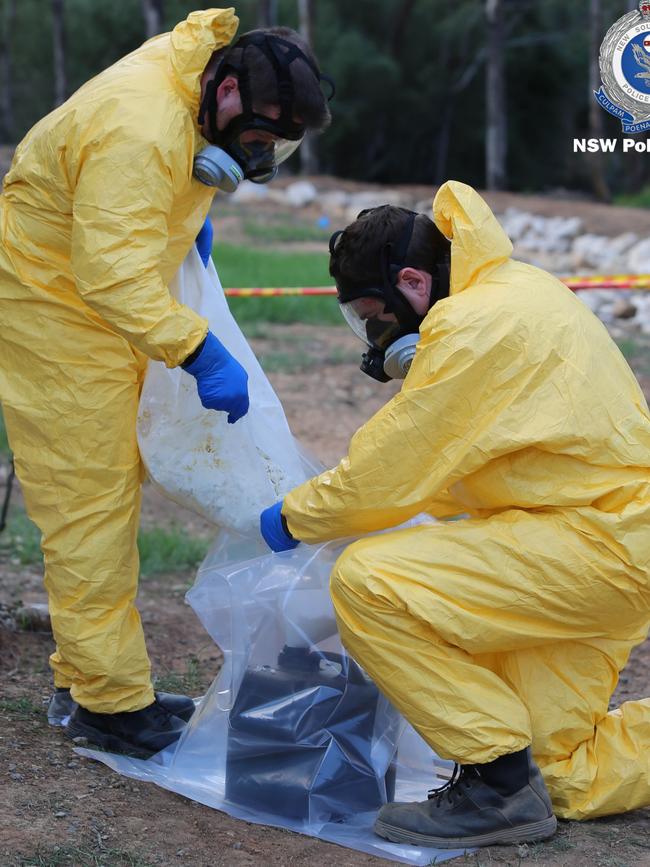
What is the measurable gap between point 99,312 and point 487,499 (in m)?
0.98

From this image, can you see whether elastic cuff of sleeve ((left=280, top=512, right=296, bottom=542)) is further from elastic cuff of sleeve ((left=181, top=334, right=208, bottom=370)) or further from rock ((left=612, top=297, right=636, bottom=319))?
rock ((left=612, top=297, right=636, bottom=319))

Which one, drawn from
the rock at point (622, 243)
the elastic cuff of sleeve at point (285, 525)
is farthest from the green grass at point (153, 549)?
the rock at point (622, 243)

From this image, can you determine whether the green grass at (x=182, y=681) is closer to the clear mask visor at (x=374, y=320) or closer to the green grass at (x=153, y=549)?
the green grass at (x=153, y=549)

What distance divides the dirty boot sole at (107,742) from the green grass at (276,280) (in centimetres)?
633

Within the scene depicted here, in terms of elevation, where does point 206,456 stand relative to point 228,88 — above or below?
below

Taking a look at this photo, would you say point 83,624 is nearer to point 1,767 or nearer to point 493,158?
point 1,767

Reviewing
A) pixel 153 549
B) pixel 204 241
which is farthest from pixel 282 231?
pixel 204 241

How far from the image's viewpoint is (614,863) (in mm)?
2559

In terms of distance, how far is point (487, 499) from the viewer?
8.81 feet

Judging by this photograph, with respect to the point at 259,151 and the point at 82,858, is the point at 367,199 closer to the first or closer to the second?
the point at 259,151

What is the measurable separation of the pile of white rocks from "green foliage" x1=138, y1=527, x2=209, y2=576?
5955 millimetres

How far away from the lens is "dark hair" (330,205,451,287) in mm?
2736

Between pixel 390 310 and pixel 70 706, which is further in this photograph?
pixel 70 706

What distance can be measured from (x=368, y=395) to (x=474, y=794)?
518 cm
